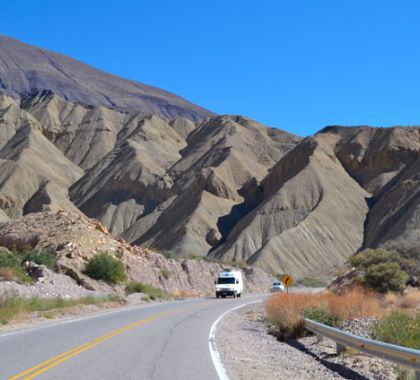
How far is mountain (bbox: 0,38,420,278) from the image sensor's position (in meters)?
87.3

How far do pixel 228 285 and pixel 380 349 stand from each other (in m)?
35.5

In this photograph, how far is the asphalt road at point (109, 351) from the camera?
9883 millimetres

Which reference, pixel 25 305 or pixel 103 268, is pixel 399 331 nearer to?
pixel 25 305

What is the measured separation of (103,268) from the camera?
38.9m

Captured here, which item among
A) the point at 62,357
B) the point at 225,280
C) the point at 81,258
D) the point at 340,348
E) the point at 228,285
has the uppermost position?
the point at 81,258

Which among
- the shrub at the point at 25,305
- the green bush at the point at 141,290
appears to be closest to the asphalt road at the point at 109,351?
the shrub at the point at 25,305

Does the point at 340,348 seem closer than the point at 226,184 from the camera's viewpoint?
Yes

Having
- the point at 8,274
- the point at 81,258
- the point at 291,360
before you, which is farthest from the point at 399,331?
the point at 81,258

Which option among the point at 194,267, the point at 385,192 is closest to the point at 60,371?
the point at 194,267

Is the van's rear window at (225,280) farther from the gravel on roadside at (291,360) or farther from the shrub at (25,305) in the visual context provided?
the gravel on roadside at (291,360)

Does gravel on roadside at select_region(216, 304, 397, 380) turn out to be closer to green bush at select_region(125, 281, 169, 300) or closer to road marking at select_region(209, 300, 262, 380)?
road marking at select_region(209, 300, 262, 380)

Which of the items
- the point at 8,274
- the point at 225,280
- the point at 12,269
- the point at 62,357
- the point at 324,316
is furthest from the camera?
the point at 225,280

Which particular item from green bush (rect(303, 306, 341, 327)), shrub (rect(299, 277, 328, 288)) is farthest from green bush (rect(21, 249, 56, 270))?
shrub (rect(299, 277, 328, 288))

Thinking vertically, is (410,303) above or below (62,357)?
below
